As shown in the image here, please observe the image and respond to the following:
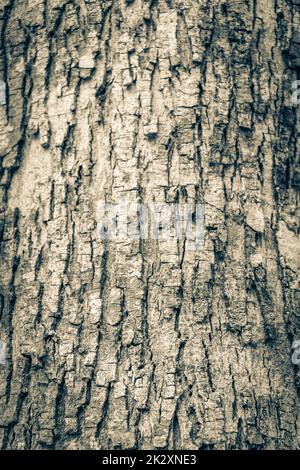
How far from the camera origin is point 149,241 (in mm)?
2482

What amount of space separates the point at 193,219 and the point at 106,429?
79cm

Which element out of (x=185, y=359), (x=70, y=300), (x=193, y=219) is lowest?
(x=185, y=359)

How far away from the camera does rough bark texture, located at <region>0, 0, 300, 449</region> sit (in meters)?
2.38

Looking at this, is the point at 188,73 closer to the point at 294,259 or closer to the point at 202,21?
the point at 202,21

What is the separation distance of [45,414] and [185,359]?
1.71 feet

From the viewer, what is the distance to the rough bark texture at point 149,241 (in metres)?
2.38

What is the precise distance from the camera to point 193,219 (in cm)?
250

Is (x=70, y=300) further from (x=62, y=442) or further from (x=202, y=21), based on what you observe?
(x=202, y=21)
